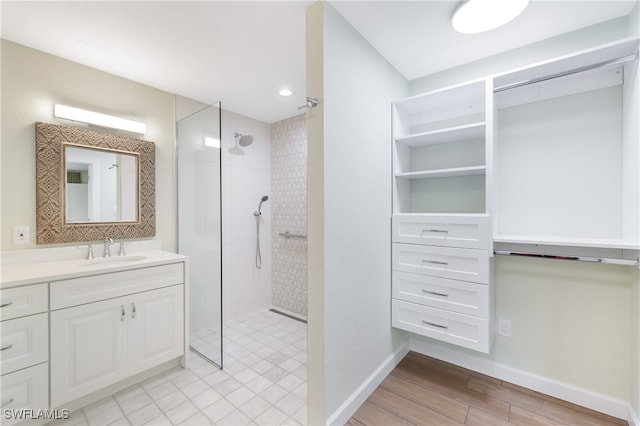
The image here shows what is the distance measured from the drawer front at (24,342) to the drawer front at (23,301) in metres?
0.03

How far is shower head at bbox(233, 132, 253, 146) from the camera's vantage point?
3037mm

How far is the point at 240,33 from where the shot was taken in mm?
1704

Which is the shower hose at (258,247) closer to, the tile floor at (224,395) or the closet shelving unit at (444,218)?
the tile floor at (224,395)

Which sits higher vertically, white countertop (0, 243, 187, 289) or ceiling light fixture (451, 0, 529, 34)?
ceiling light fixture (451, 0, 529, 34)

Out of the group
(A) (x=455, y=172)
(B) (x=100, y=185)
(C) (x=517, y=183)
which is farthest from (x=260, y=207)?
(C) (x=517, y=183)

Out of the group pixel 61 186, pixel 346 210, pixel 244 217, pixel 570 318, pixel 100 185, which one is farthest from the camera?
pixel 244 217


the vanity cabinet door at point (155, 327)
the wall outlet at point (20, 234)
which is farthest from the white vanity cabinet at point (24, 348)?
the wall outlet at point (20, 234)

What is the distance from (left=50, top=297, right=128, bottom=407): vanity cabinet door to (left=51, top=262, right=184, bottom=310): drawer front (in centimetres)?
5

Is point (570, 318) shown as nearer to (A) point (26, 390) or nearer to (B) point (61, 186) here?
(A) point (26, 390)

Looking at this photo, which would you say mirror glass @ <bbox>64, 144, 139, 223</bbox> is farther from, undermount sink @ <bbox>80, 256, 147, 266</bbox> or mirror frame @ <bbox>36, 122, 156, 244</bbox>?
undermount sink @ <bbox>80, 256, 147, 266</bbox>

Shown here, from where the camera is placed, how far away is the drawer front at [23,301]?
1.38 meters

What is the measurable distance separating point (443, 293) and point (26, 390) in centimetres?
251

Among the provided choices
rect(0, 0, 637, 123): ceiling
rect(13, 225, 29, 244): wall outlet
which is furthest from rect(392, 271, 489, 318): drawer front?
rect(13, 225, 29, 244): wall outlet

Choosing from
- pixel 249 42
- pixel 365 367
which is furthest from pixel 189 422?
pixel 249 42
